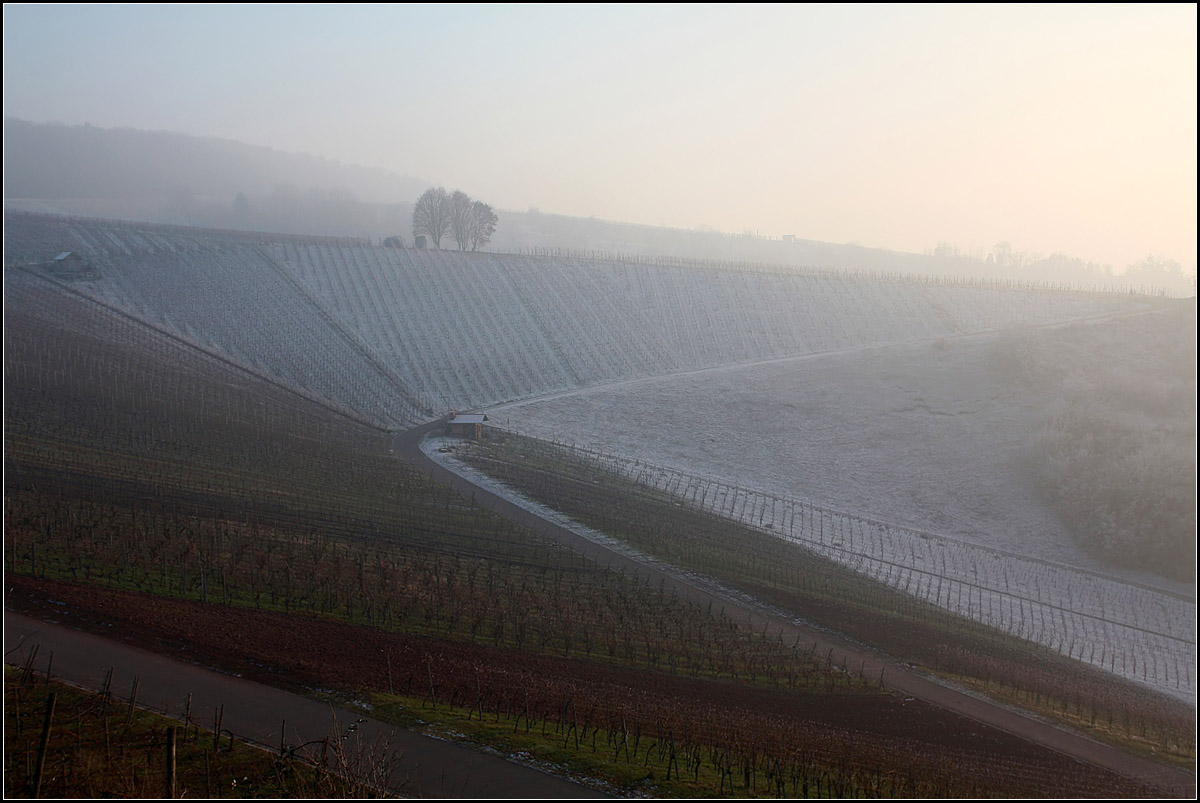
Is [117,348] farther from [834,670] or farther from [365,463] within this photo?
[834,670]

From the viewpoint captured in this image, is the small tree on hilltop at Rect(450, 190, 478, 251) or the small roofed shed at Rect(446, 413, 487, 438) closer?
the small roofed shed at Rect(446, 413, 487, 438)

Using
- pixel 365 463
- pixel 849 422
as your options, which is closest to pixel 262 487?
pixel 365 463

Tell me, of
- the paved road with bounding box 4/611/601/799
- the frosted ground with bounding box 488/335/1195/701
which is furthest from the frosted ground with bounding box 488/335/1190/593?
the paved road with bounding box 4/611/601/799

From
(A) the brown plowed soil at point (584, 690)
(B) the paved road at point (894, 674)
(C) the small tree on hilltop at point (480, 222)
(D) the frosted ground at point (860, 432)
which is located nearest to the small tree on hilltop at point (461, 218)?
(C) the small tree on hilltop at point (480, 222)

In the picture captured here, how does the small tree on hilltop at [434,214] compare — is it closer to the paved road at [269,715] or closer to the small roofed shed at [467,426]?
the small roofed shed at [467,426]

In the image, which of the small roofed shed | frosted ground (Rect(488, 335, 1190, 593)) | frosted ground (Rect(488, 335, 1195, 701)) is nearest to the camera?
frosted ground (Rect(488, 335, 1195, 701))

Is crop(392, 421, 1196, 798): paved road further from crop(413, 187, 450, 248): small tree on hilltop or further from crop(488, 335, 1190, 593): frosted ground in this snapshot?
crop(413, 187, 450, 248): small tree on hilltop
